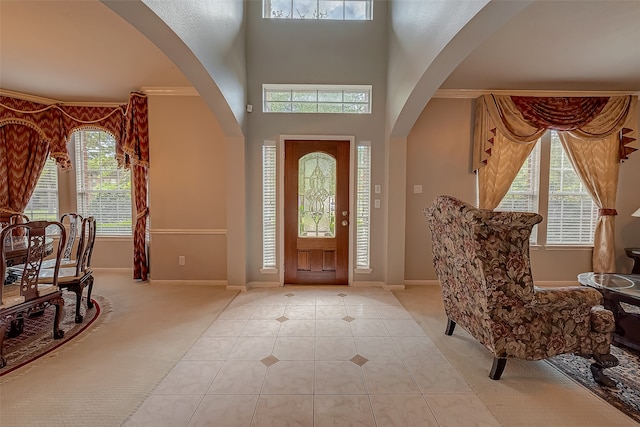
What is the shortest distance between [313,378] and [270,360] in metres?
0.41

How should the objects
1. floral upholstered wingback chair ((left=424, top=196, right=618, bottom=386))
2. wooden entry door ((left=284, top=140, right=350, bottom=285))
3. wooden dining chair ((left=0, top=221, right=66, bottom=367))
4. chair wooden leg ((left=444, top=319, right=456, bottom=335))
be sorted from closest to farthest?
floral upholstered wingback chair ((left=424, top=196, right=618, bottom=386)) → wooden dining chair ((left=0, top=221, right=66, bottom=367)) → chair wooden leg ((left=444, top=319, right=456, bottom=335)) → wooden entry door ((left=284, top=140, right=350, bottom=285))

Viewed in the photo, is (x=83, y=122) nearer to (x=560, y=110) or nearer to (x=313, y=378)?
(x=313, y=378)

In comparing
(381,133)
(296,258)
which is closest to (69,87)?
(296,258)

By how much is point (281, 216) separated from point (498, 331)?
2.82 meters

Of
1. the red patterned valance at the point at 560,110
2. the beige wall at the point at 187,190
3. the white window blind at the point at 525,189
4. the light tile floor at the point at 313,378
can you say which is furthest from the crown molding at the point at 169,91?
the white window blind at the point at 525,189

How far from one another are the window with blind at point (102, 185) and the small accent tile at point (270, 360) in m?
3.74

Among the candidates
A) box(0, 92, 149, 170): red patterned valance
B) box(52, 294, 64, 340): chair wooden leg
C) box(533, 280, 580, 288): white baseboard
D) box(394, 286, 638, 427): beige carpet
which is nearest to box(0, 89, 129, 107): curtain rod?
box(0, 92, 149, 170): red patterned valance

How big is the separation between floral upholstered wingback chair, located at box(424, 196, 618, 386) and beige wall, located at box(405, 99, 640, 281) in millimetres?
2094

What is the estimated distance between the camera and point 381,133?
3959mm

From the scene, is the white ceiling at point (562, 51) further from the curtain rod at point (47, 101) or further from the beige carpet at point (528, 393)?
the curtain rod at point (47, 101)

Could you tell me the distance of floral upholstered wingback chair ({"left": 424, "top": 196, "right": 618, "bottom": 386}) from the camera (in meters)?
1.82

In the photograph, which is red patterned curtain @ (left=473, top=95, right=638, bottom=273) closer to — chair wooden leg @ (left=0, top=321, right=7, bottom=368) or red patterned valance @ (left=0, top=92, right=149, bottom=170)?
red patterned valance @ (left=0, top=92, right=149, bottom=170)

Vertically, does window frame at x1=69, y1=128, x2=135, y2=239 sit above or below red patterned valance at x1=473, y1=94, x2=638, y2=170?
below

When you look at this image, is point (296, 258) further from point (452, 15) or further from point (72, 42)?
point (72, 42)
